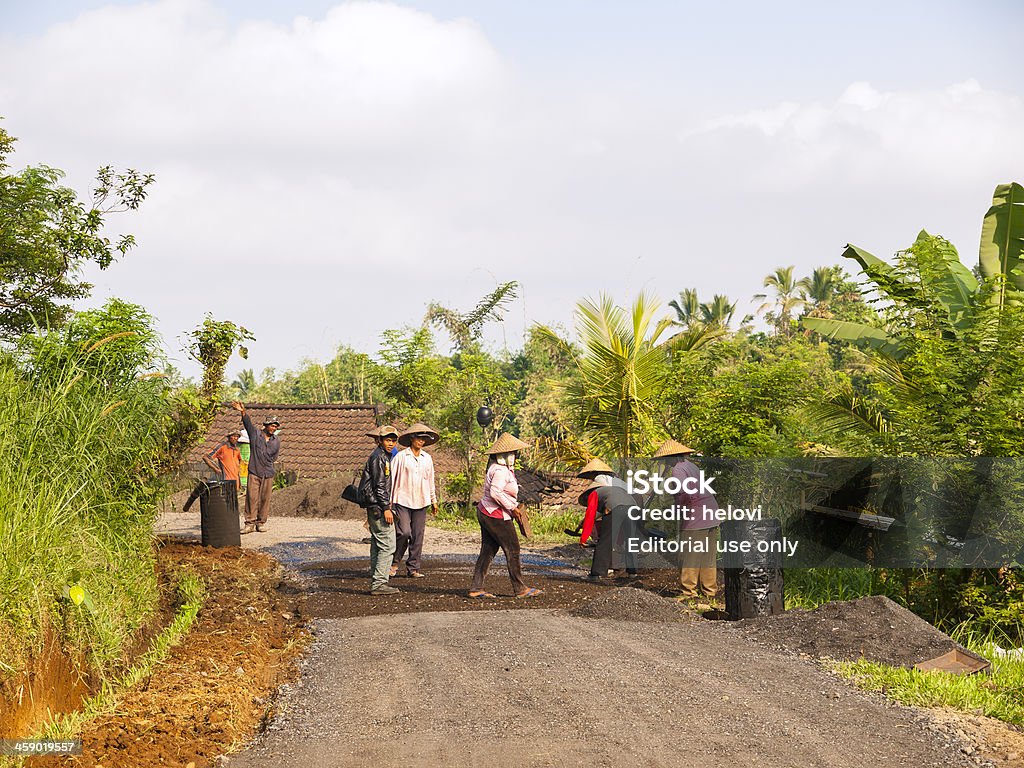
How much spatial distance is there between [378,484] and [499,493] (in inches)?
53.1

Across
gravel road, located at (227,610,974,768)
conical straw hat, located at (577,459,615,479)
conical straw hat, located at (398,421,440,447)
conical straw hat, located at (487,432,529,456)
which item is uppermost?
conical straw hat, located at (398,421,440,447)

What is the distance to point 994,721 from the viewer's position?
684cm

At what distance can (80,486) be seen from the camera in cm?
892

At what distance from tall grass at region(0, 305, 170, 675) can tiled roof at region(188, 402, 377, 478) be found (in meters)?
14.5

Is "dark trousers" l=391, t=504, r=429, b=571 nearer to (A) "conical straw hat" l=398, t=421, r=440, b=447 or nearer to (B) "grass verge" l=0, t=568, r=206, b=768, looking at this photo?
(A) "conical straw hat" l=398, t=421, r=440, b=447

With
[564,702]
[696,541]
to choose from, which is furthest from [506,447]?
[564,702]

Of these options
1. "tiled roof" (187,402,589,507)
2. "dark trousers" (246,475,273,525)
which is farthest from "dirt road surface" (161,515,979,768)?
"tiled roof" (187,402,589,507)

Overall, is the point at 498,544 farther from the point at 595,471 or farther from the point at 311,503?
the point at 311,503

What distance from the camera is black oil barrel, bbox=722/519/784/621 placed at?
1039 centimetres

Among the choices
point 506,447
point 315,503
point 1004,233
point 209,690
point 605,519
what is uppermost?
point 1004,233

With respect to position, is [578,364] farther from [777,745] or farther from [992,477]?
[777,745]

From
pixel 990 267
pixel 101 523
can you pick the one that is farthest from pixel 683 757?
pixel 990 267

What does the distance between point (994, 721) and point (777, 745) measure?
1.61m

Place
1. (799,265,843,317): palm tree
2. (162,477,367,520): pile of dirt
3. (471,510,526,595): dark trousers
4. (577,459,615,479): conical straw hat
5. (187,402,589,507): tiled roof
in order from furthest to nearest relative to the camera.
Result: (799,265,843,317): palm tree < (187,402,589,507): tiled roof < (162,477,367,520): pile of dirt < (577,459,615,479): conical straw hat < (471,510,526,595): dark trousers
